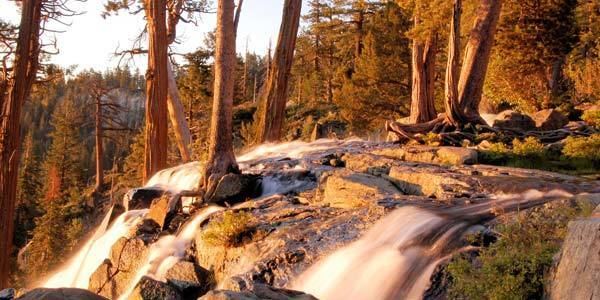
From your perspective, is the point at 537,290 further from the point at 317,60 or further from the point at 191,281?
the point at 317,60

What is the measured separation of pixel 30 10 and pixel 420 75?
10.2m

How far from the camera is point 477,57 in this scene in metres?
12.6

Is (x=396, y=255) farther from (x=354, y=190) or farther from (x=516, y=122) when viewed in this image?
(x=516, y=122)

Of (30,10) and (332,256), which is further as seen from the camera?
(30,10)

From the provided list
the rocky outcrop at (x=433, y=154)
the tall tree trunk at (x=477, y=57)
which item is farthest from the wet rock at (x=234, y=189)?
the tall tree trunk at (x=477, y=57)

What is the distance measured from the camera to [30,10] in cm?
1320

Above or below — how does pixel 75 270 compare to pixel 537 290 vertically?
below

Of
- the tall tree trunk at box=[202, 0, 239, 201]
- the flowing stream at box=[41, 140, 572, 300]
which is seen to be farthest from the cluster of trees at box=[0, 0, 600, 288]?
the flowing stream at box=[41, 140, 572, 300]

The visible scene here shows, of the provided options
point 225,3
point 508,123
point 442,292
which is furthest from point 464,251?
point 508,123

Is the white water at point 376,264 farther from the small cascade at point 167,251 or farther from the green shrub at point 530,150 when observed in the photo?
the green shrub at point 530,150

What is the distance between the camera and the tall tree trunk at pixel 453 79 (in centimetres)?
1244

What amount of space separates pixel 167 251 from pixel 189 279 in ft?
5.10

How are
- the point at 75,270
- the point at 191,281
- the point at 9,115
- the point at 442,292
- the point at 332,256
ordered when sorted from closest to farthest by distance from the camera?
1. the point at 442,292
2. the point at 332,256
3. the point at 191,281
4. the point at 75,270
5. the point at 9,115

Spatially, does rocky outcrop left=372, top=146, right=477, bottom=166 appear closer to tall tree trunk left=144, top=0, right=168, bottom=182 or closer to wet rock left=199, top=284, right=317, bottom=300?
wet rock left=199, top=284, right=317, bottom=300
